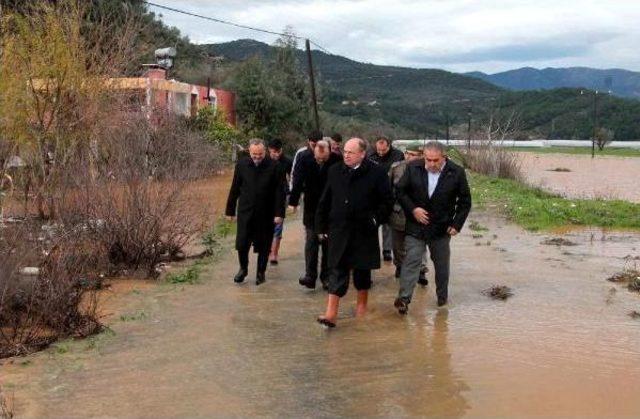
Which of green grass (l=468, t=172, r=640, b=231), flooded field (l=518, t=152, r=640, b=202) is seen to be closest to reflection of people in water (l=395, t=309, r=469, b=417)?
green grass (l=468, t=172, r=640, b=231)

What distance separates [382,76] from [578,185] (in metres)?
76.7

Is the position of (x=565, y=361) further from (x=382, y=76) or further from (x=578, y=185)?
(x=382, y=76)

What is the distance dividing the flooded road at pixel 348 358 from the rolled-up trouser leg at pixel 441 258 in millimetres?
299

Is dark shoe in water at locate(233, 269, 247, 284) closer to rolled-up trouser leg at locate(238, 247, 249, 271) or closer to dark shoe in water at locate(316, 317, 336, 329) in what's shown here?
rolled-up trouser leg at locate(238, 247, 249, 271)

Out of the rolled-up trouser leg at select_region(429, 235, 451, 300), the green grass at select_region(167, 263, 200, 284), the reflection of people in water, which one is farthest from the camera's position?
the green grass at select_region(167, 263, 200, 284)

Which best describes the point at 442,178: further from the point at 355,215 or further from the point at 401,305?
the point at 401,305

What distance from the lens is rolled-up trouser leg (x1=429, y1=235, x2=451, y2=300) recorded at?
7.88m

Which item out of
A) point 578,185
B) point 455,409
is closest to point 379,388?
point 455,409

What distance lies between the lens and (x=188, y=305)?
813 centimetres

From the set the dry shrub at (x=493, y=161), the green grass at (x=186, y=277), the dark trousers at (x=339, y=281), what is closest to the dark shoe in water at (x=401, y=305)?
the dark trousers at (x=339, y=281)

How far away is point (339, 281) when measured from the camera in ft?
23.8

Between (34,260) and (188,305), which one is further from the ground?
(34,260)

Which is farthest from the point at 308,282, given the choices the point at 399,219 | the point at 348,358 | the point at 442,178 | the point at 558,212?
the point at 558,212

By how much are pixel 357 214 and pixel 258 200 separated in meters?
2.04
